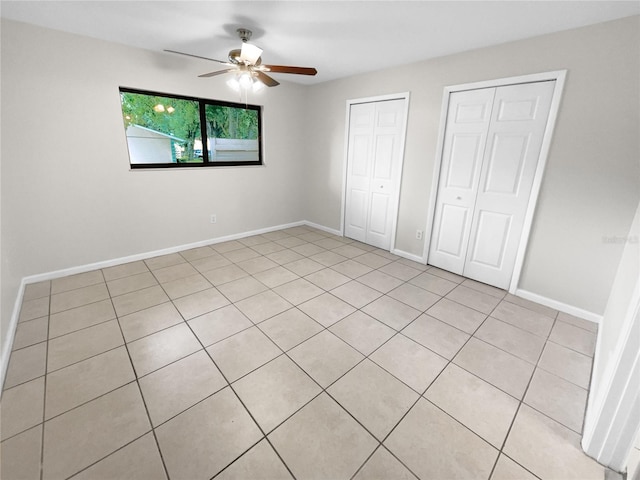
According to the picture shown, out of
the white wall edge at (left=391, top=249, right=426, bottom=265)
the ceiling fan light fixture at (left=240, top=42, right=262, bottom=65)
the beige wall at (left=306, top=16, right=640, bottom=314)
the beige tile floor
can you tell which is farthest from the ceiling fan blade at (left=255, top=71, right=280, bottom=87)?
the white wall edge at (left=391, top=249, right=426, bottom=265)

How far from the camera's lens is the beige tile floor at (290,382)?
1.35 meters

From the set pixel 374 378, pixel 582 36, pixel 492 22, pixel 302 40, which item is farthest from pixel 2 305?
pixel 582 36

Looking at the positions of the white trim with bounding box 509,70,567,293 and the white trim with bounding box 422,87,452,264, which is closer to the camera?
the white trim with bounding box 509,70,567,293

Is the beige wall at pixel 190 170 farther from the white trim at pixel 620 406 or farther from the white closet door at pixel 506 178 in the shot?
the white trim at pixel 620 406

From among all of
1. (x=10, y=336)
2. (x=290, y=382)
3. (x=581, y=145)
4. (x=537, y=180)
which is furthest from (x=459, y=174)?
(x=10, y=336)

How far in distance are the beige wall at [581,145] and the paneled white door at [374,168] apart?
54cm

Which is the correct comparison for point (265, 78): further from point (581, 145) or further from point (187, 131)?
point (581, 145)

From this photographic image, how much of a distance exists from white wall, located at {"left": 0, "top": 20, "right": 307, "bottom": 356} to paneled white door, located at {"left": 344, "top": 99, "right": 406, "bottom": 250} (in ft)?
5.60

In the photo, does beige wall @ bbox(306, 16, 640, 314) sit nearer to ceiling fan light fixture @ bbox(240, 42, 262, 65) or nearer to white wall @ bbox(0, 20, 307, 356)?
ceiling fan light fixture @ bbox(240, 42, 262, 65)

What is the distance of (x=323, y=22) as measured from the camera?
2.40 metres

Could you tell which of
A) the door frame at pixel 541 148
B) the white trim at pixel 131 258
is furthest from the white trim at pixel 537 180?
the white trim at pixel 131 258

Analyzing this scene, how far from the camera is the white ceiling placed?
6.89ft

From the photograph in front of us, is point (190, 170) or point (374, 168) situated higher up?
point (374, 168)

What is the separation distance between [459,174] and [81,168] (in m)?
4.14
